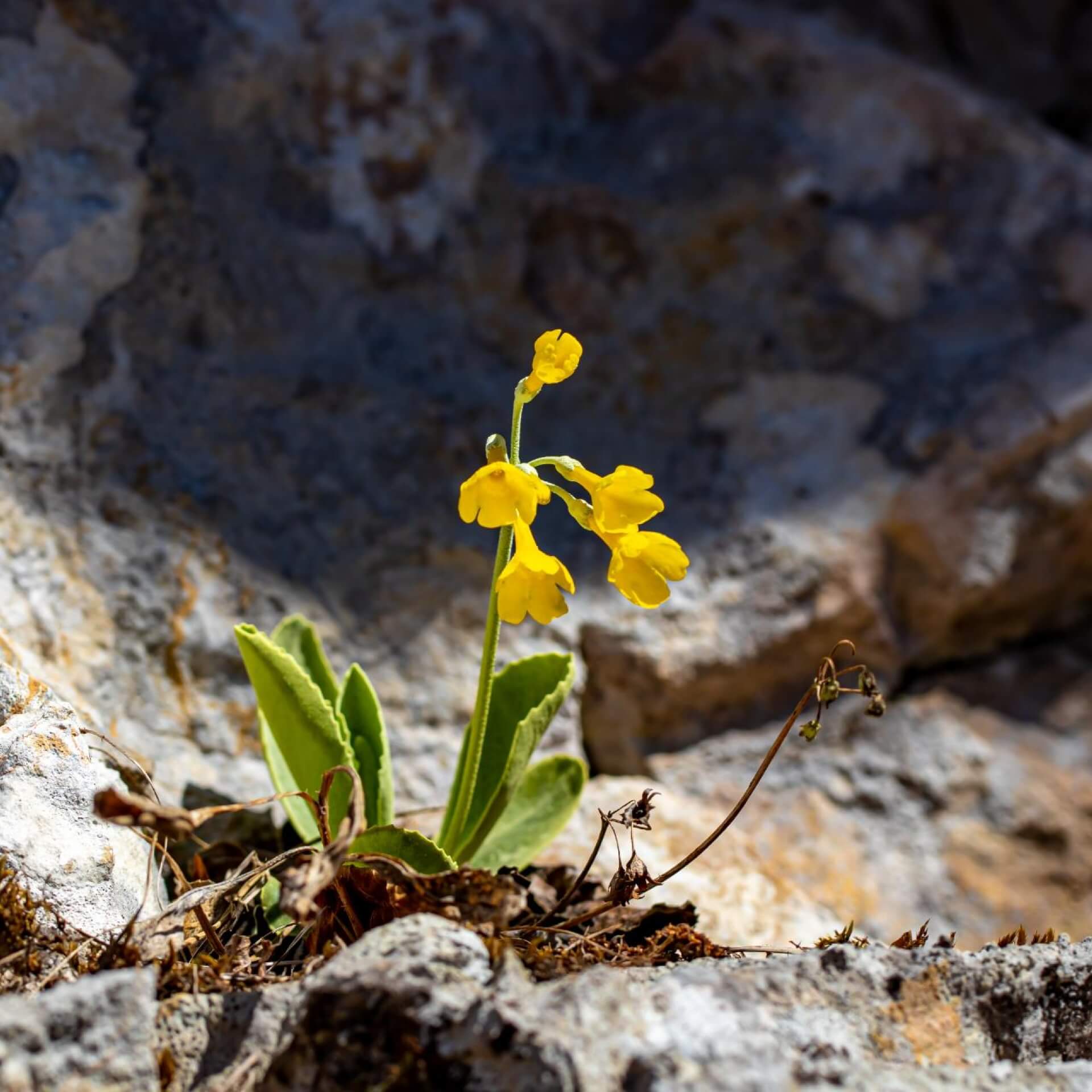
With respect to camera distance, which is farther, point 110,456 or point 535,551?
point 110,456

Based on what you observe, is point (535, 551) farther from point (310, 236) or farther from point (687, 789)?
point (310, 236)

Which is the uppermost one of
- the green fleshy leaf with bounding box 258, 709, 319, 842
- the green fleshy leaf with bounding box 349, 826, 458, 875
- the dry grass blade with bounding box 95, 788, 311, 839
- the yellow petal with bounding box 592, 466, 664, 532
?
the yellow petal with bounding box 592, 466, 664, 532

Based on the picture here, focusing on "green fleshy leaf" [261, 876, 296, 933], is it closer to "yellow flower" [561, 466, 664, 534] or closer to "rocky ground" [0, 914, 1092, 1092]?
"rocky ground" [0, 914, 1092, 1092]

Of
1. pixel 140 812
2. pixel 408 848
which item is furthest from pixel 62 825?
pixel 408 848

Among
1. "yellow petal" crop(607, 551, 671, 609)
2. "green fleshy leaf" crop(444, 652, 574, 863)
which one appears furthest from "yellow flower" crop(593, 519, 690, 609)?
"green fleshy leaf" crop(444, 652, 574, 863)

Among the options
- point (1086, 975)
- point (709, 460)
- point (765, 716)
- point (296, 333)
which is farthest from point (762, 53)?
point (1086, 975)

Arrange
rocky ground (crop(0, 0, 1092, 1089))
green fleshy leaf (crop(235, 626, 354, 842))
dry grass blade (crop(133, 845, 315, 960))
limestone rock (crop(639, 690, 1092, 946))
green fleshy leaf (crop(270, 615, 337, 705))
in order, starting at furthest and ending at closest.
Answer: limestone rock (crop(639, 690, 1092, 946)) < rocky ground (crop(0, 0, 1092, 1089)) < green fleshy leaf (crop(270, 615, 337, 705)) < green fleshy leaf (crop(235, 626, 354, 842)) < dry grass blade (crop(133, 845, 315, 960))
